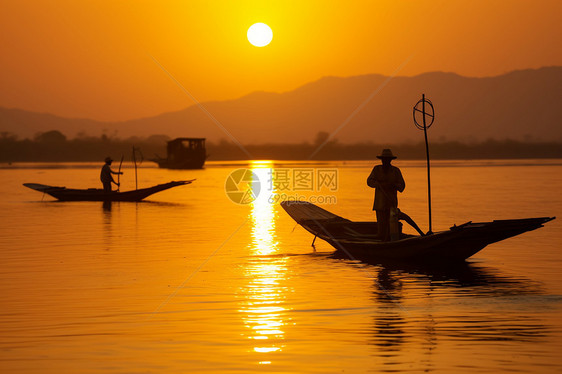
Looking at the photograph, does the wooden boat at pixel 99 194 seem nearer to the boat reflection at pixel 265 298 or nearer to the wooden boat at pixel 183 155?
the boat reflection at pixel 265 298

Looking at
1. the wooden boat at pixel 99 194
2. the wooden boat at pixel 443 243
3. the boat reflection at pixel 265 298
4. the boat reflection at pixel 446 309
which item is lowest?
the boat reflection at pixel 446 309

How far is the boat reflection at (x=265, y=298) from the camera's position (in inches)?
315


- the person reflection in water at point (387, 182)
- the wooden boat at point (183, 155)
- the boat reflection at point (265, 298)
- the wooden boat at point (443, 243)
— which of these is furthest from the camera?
the wooden boat at point (183, 155)

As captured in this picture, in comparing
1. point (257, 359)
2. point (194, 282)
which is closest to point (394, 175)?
point (194, 282)

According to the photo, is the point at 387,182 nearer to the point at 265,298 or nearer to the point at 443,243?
the point at 443,243

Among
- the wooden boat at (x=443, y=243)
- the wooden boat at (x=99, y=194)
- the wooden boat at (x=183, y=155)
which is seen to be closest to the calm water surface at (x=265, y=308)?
the wooden boat at (x=443, y=243)

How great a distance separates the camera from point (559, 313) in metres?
9.30

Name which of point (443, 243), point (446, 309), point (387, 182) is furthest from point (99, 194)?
point (446, 309)

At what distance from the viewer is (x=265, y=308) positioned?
32.1ft

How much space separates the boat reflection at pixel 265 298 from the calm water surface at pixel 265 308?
0.03m

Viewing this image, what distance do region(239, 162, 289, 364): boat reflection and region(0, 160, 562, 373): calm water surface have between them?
0.09ft

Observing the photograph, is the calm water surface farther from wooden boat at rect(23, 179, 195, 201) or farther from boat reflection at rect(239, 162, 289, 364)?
wooden boat at rect(23, 179, 195, 201)

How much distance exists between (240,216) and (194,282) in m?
15.5

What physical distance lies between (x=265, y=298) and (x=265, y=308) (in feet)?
2.41
